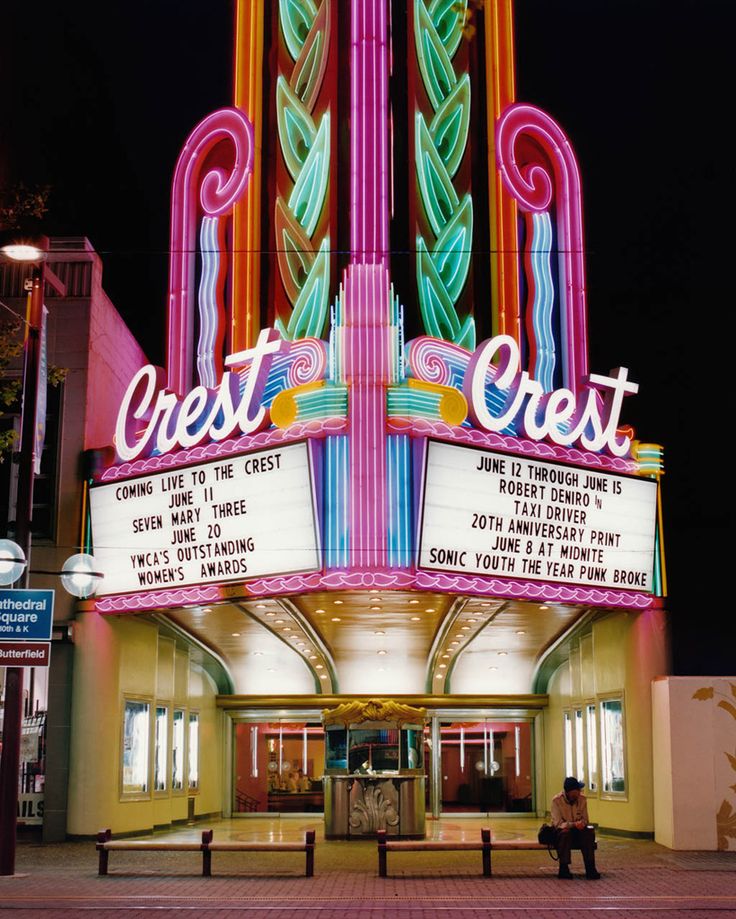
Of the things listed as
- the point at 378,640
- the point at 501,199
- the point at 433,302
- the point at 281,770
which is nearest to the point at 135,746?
the point at 378,640

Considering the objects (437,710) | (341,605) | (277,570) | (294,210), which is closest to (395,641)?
(437,710)

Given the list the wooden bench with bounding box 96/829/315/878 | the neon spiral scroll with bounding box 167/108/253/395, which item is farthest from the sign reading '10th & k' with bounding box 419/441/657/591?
the neon spiral scroll with bounding box 167/108/253/395

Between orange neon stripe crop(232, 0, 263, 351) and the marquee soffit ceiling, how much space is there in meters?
5.62

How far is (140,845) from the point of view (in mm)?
16453

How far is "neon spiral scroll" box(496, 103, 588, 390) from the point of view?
23.7 meters

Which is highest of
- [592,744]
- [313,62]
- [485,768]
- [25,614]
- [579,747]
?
[313,62]

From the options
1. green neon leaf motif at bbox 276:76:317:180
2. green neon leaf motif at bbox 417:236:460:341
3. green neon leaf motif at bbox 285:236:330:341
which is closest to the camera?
green neon leaf motif at bbox 285:236:330:341

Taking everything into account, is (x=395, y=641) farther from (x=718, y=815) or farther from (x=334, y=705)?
(x=718, y=815)

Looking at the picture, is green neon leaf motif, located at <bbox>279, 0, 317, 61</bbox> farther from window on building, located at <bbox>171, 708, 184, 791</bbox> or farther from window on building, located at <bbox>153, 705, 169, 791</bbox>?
window on building, located at <bbox>171, 708, 184, 791</bbox>

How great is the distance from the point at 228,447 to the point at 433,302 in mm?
5718

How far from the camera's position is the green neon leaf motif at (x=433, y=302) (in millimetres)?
22906

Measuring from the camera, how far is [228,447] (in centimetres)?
1972

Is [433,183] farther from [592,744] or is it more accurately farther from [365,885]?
[365,885]

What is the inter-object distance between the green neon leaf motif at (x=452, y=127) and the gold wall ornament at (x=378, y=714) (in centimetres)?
1110
